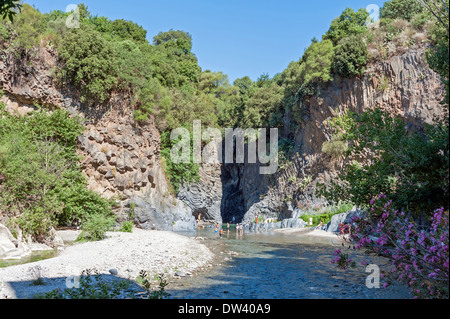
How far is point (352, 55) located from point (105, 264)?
2667 cm

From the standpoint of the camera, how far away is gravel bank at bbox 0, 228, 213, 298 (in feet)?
27.4

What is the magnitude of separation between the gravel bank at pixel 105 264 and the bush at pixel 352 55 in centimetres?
2218

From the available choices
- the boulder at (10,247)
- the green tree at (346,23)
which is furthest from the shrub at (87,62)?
the green tree at (346,23)

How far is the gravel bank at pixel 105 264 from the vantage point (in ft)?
27.4

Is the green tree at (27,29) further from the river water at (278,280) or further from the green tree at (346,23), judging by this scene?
the green tree at (346,23)

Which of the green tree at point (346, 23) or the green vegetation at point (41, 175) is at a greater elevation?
the green tree at point (346, 23)

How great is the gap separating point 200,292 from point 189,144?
28148 millimetres

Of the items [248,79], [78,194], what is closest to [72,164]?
[78,194]

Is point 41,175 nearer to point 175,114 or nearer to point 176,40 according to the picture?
point 175,114

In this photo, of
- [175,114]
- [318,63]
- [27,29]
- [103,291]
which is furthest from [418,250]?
[175,114]

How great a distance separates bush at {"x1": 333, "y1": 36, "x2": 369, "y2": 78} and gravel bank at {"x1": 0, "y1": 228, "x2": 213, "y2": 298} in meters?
22.2

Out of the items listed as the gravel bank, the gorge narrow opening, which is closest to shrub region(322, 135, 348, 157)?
the gravel bank

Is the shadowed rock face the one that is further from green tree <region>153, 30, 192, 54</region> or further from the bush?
green tree <region>153, 30, 192, 54</region>
